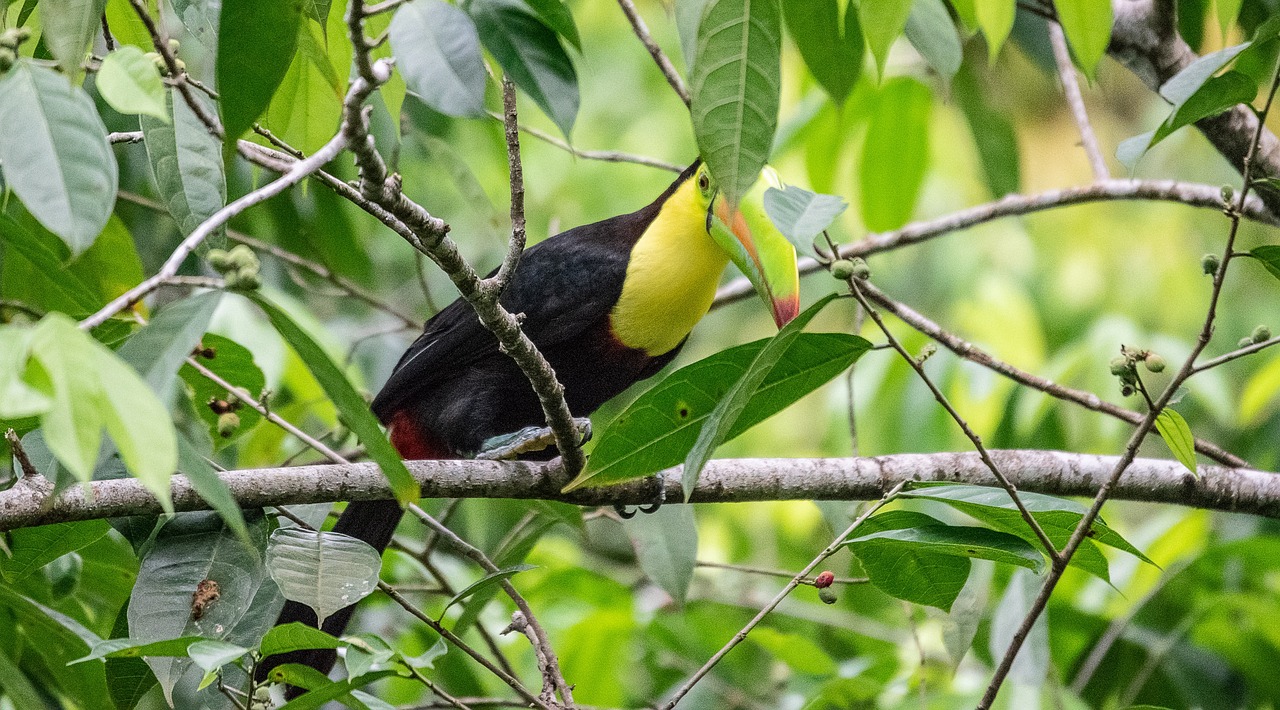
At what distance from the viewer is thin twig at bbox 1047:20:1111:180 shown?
2664 mm

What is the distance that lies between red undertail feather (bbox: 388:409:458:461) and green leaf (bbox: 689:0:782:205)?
1723 millimetres

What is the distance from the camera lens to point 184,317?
3.59 ft

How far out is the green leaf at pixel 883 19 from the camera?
5.00ft

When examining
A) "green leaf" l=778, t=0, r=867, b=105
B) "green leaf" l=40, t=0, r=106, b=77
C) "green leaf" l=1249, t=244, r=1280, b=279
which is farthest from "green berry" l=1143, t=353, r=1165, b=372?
"green leaf" l=40, t=0, r=106, b=77

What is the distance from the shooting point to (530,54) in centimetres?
166

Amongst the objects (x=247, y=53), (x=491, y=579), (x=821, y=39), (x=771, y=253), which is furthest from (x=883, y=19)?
(x=491, y=579)

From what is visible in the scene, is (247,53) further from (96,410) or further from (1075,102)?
(1075,102)

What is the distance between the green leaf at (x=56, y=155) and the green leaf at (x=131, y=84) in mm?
46

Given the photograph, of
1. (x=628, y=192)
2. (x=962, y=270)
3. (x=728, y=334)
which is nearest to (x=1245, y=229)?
(x=962, y=270)

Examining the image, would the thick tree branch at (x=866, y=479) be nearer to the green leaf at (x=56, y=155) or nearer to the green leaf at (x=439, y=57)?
the green leaf at (x=439, y=57)

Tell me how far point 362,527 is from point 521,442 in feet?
1.24

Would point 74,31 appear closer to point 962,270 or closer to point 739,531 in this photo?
point 739,531

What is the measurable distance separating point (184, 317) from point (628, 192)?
4.53 m

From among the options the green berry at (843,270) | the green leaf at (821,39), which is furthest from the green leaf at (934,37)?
the green berry at (843,270)
